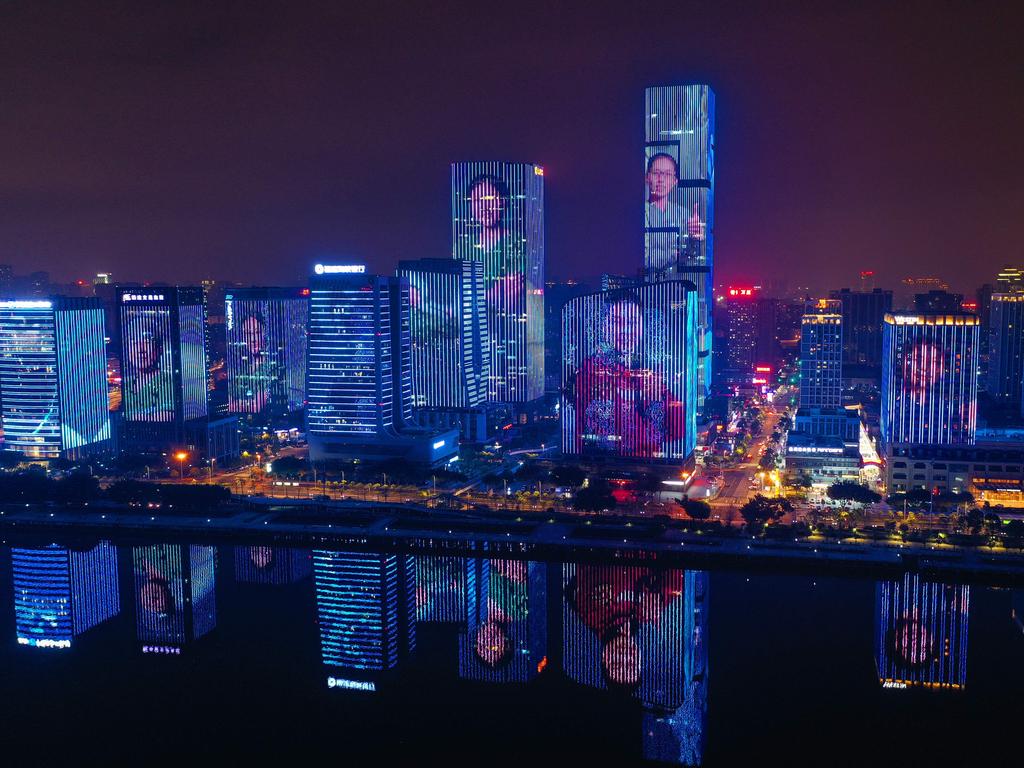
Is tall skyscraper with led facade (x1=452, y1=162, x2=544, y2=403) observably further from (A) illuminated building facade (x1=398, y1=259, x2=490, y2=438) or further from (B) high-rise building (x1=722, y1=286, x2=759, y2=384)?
(B) high-rise building (x1=722, y1=286, x2=759, y2=384)

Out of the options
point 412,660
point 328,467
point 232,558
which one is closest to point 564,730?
point 412,660

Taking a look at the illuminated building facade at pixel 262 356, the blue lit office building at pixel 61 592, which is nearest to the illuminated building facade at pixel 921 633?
the blue lit office building at pixel 61 592

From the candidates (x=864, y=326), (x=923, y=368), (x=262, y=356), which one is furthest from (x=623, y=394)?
(x=864, y=326)

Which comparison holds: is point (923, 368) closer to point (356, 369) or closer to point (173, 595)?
point (356, 369)

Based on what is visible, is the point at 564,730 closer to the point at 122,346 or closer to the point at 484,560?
the point at 484,560

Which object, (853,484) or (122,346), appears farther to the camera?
(122,346)

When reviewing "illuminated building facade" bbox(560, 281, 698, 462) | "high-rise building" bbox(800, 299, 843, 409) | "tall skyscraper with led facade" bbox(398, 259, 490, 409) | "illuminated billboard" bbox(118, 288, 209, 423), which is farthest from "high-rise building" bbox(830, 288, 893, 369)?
"illuminated billboard" bbox(118, 288, 209, 423)
